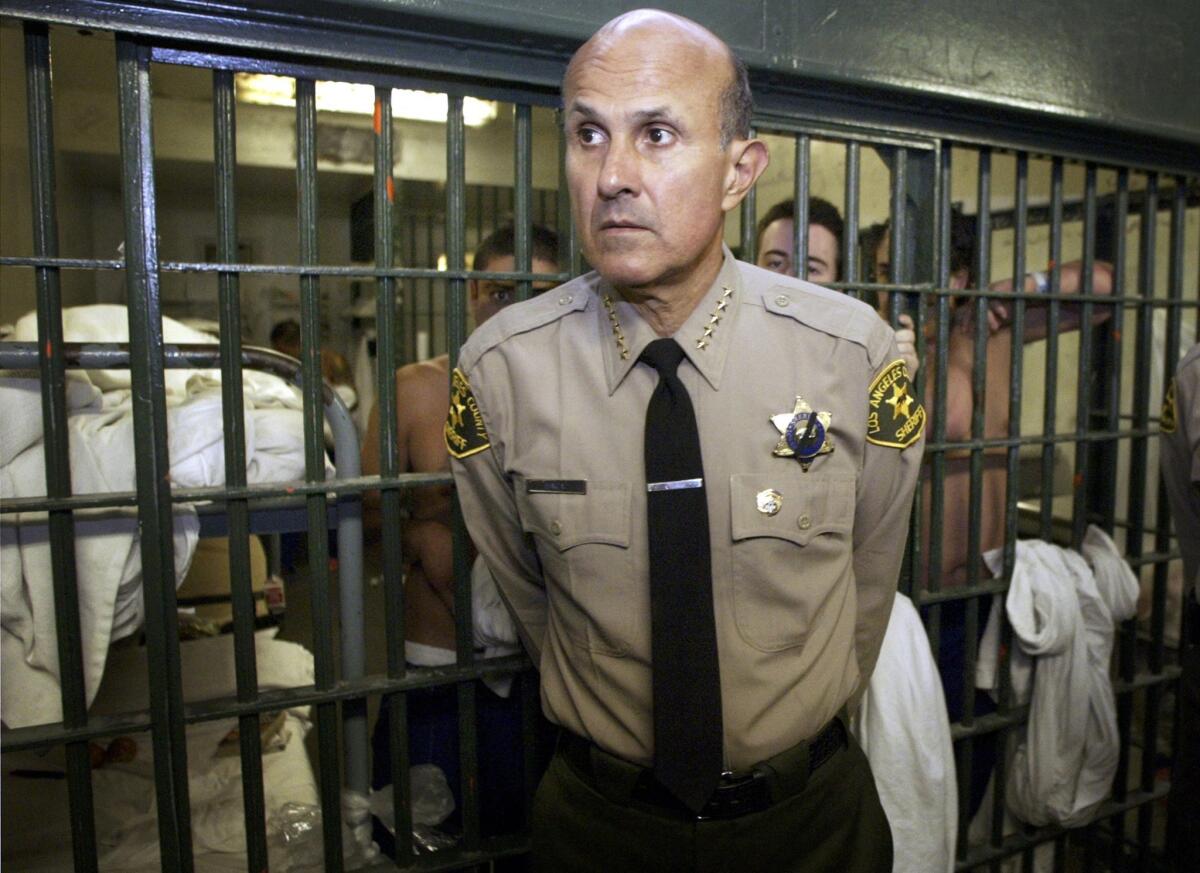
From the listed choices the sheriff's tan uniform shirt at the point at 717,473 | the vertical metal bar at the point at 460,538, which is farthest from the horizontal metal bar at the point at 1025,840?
the vertical metal bar at the point at 460,538

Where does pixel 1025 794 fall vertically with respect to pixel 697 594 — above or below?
below

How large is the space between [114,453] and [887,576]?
1.43 m

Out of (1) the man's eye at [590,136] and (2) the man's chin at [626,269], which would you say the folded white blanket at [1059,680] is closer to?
(2) the man's chin at [626,269]

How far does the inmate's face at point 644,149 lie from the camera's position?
1256mm

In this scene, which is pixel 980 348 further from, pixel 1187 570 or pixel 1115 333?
pixel 1187 570

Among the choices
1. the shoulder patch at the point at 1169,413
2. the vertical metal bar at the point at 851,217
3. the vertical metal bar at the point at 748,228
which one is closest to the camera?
the vertical metal bar at the point at 748,228

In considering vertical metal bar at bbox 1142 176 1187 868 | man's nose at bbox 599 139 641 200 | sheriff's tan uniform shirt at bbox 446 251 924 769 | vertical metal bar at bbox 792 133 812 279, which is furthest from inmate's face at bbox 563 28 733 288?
vertical metal bar at bbox 1142 176 1187 868

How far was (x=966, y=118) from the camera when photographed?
2139mm

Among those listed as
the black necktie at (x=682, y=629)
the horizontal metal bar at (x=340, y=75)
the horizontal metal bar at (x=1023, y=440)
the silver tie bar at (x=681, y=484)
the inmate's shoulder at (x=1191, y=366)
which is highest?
the horizontal metal bar at (x=340, y=75)

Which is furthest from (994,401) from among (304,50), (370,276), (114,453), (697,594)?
(114,453)

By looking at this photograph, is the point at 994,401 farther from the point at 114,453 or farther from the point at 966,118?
the point at 114,453

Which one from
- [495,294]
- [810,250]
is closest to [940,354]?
[810,250]

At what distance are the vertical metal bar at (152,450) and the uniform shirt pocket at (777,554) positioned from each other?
3.20 feet

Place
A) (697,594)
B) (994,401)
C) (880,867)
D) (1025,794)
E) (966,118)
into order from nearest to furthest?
(697,594)
(880,867)
(966,118)
(1025,794)
(994,401)
